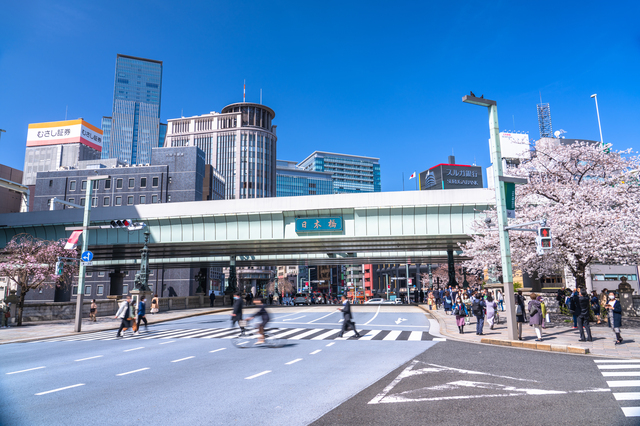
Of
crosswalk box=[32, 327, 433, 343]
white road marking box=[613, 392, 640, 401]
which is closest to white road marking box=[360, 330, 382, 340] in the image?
crosswalk box=[32, 327, 433, 343]

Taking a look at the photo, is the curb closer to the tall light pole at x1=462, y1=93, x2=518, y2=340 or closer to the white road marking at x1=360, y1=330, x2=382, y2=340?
the tall light pole at x1=462, y1=93, x2=518, y2=340

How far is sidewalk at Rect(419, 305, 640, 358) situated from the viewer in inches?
538

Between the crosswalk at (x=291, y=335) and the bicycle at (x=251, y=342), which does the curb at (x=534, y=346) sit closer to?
the crosswalk at (x=291, y=335)

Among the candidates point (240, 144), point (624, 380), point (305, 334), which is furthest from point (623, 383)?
point (240, 144)

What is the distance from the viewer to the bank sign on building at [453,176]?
149 m

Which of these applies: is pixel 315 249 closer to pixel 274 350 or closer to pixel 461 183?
pixel 274 350

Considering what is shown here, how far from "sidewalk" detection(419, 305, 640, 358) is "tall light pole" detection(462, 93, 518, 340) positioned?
937 millimetres

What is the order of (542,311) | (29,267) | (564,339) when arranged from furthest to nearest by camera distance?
(29,267), (542,311), (564,339)

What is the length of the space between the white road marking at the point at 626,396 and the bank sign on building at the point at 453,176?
475 feet

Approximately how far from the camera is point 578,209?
72.2 feet

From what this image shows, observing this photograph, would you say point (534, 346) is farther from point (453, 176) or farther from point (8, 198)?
point (453, 176)

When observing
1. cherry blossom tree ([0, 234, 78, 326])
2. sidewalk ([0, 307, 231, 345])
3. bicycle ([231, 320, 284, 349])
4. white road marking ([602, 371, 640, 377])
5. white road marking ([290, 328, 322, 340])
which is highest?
cherry blossom tree ([0, 234, 78, 326])

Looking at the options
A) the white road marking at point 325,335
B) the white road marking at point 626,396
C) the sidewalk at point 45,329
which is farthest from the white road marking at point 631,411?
the sidewalk at point 45,329

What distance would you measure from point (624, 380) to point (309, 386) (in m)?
6.65
